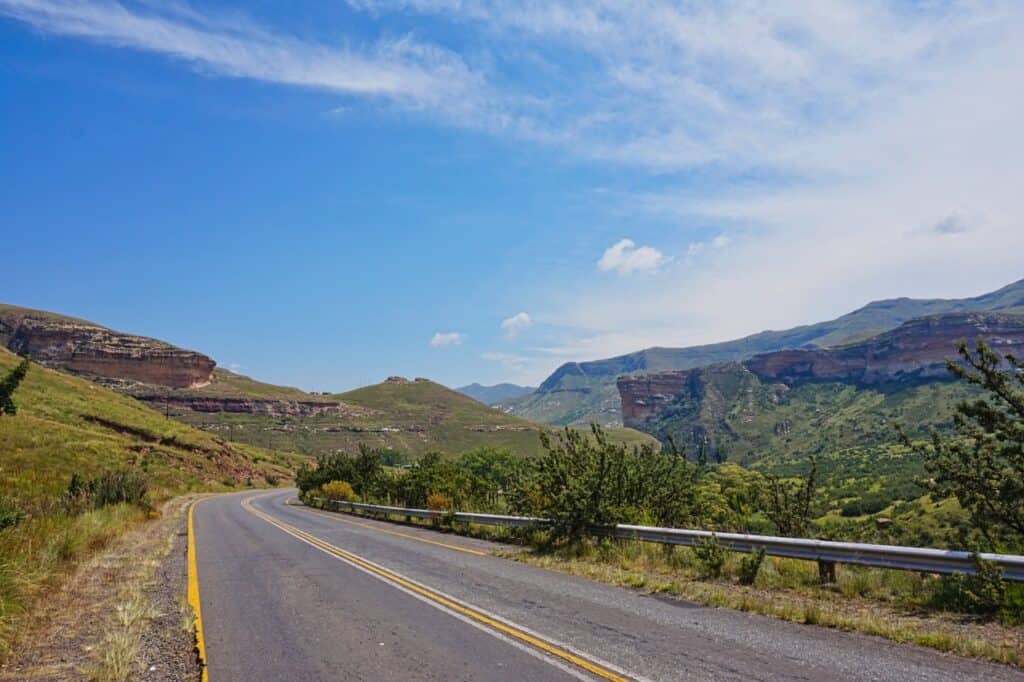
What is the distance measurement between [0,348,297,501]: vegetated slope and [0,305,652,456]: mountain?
42.1 meters

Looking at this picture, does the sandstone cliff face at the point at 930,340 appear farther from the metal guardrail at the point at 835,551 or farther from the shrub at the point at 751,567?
the shrub at the point at 751,567

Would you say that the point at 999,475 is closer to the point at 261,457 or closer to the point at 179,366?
the point at 261,457

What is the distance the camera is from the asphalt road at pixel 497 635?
20.4ft

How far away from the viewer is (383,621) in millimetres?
8602

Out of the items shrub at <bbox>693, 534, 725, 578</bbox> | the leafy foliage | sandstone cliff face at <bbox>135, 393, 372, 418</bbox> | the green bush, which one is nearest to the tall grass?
shrub at <bbox>693, 534, 725, 578</bbox>

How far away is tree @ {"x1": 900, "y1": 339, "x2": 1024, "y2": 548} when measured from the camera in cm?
873

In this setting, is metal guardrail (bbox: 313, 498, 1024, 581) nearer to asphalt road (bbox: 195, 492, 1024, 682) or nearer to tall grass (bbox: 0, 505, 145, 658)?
asphalt road (bbox: 195, 492, 1024, 682)

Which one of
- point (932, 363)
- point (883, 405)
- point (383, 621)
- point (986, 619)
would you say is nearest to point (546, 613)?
point (383, 621)

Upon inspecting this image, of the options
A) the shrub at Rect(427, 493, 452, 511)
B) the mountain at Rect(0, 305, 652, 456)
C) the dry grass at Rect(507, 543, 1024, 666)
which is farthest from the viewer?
the mountain at Rect(0, 305, 652, 456)

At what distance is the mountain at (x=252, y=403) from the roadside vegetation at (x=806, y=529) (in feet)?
396

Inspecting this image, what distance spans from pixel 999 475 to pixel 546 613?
6.72m

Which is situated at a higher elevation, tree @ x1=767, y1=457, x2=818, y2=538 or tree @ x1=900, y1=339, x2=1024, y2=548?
tree @ x1=900, y1=339, x2=1024, y2=548

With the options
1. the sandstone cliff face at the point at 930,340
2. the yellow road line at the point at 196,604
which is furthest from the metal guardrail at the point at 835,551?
the sandstone cliff face at the point at 930,340

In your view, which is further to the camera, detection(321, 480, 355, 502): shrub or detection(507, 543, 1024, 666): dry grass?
detection(321, 480, 355, 502): shrub
